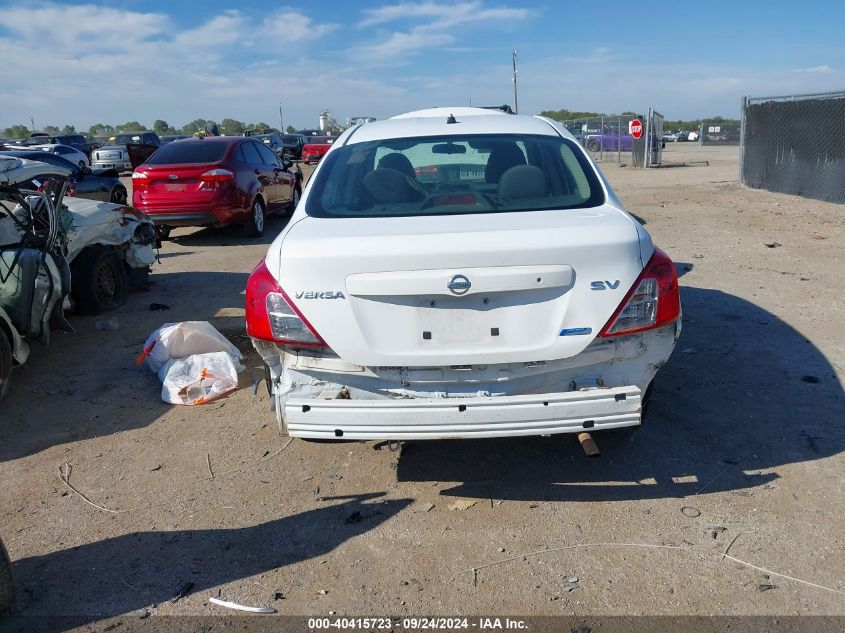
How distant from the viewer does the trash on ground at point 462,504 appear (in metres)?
3.70

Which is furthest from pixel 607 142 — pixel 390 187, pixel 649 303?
pixel 649 303

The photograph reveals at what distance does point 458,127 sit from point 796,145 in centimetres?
1308

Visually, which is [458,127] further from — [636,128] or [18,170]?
[636,128]

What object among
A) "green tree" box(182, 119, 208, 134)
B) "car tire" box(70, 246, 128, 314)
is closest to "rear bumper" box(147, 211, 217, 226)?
"car tire" box(70, 246, 128, 314)

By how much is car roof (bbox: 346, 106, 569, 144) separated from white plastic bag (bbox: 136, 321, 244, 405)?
1914mm

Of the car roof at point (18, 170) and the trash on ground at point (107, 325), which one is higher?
the car roof at point (18, 170)

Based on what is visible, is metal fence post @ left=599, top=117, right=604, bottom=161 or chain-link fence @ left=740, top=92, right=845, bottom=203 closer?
chain-link fence @ left=740, top=92, right=845, bottom=203

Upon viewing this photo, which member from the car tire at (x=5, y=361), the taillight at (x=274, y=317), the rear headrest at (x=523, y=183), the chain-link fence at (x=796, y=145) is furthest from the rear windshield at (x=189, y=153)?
the chain-link fence at (x=796, y=145)

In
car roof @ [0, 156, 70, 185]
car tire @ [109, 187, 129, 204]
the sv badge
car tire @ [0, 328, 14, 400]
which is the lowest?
car tire @ [0, 328, 14, 400]

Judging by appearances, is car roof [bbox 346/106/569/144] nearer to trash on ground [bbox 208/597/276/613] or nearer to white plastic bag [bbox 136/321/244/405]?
white plastic bag [bbox 136/321/244/405]

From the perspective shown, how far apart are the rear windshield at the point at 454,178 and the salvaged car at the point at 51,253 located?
8.54 ft

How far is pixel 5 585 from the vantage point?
2.91 m

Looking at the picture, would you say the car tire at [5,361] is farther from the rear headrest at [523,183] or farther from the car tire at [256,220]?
the car tire at [256,220]

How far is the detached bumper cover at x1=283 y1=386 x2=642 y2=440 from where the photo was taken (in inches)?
127
